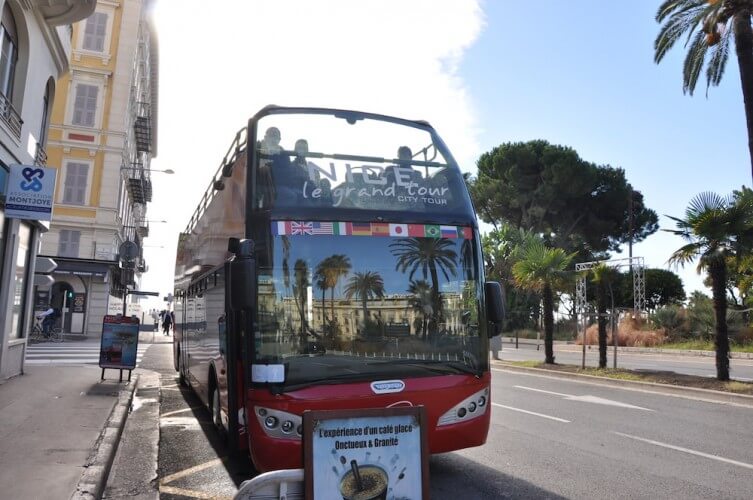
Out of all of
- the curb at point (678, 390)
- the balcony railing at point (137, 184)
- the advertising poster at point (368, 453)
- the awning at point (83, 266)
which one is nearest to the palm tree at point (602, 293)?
the curb at point (678, 390)

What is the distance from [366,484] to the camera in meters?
3.74

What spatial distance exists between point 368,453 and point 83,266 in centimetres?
3130

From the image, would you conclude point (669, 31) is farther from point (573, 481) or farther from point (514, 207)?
point (514, 207)

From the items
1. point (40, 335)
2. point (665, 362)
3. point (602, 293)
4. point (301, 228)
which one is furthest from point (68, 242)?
point (301, 228)

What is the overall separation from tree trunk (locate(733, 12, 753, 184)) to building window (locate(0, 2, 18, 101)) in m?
17.2

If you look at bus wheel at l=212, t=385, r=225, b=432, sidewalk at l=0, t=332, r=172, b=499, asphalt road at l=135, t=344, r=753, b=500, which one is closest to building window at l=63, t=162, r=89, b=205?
sidewalk at l=0, t=332, r=172, b=499

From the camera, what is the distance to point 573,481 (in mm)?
5836

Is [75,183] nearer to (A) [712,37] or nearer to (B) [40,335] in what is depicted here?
(B) [40,335]

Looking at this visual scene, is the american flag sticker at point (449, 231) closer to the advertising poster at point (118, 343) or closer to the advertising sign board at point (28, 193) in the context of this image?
the advertising sign board at point (28, 193)

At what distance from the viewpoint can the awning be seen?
30.5 meters

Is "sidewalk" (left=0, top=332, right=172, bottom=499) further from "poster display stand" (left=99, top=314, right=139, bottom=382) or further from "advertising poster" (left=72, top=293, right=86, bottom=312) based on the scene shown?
"advertising poster" (left=72, top=293, right=86, bottom=312)

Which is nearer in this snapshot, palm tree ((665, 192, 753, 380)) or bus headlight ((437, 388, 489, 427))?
bus headlight ((437, 388, 489, 427))

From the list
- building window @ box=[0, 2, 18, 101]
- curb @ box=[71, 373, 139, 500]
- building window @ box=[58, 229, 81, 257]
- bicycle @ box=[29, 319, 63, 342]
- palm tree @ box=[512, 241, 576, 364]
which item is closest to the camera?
curb @ box=[71, 373, 139, 500]

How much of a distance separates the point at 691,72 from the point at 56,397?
1994cm
